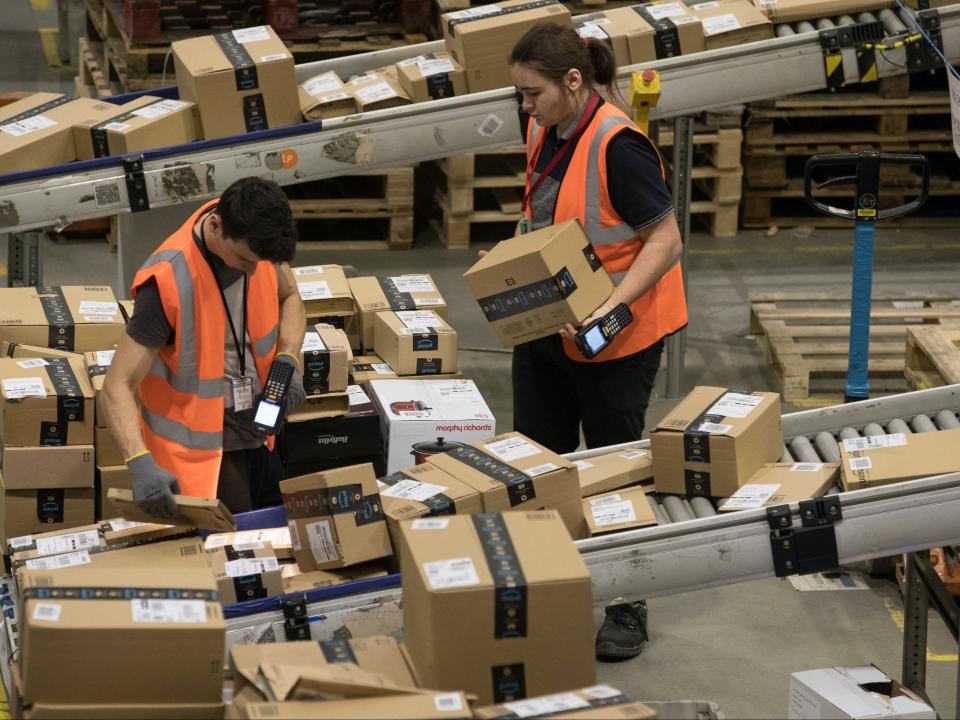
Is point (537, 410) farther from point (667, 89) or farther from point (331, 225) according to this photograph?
point (331, 225)

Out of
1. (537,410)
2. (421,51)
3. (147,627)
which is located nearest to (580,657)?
(147,627)

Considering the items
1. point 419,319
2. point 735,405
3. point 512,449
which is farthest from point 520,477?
point 419,319

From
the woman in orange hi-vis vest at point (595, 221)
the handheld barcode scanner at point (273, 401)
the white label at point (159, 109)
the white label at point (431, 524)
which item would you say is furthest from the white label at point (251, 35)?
the white label at point (431, 524)

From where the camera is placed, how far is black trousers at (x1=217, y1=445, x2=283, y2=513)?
171 inches

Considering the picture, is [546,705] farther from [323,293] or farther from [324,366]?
[323,293]

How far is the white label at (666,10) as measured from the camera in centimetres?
634

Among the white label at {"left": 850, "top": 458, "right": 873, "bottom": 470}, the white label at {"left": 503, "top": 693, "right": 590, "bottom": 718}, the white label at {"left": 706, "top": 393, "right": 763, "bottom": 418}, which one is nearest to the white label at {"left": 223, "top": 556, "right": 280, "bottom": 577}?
the white label at {"left": 503, "top": 693, "right": 590, "bottom": 718}

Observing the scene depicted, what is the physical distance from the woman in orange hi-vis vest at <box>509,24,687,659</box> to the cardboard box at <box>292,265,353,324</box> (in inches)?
55.0

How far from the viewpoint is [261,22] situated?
322 inches

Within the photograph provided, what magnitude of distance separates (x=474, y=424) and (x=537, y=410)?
69cm

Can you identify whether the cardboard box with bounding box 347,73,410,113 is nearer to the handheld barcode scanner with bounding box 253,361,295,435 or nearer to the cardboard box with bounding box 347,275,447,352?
the cardboard box with bounding box 347,275,447,352

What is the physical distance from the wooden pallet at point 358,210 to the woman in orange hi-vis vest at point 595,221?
4067 millimetres

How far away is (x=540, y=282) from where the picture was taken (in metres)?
4.48

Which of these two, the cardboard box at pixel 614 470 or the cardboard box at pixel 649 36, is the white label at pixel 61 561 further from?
the cardboard box at pixel 649 36
